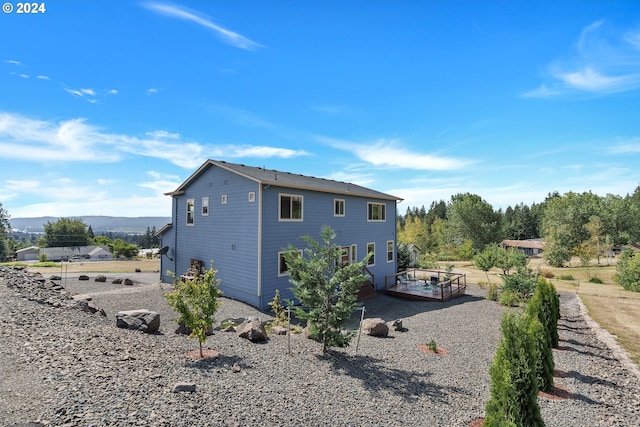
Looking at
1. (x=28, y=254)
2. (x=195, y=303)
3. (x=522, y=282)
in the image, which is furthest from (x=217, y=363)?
(x=28, y=254)

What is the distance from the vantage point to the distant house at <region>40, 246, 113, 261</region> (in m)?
72.3

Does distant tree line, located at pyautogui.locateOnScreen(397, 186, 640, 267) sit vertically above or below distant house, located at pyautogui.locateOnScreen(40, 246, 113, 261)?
above

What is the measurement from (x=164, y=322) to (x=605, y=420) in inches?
491

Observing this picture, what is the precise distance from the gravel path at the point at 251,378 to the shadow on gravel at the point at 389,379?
0.03 meters

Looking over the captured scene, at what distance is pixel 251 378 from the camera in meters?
6.80

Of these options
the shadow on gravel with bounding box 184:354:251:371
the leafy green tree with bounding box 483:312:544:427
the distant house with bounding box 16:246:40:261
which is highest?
the leafy green tree with bounding box 483:312:544:427

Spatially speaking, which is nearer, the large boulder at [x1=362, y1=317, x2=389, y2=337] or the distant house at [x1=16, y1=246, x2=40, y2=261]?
the large boulder at [x1=362, y1=317, x2=389, y2=337]

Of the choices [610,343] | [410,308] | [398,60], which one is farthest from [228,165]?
[610,343]

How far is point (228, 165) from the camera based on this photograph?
1731 cm

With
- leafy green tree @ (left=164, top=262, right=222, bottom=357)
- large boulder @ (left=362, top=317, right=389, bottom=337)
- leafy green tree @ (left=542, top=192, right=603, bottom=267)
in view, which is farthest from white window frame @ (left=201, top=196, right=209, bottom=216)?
leafy green tree @ (left=542, top=192, right=603, bottom=267)

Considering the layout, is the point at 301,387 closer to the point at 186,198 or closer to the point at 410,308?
the point at 410,308

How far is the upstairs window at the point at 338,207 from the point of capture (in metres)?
18.8

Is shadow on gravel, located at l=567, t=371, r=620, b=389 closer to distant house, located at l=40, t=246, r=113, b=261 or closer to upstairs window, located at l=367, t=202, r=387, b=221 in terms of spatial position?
upstairs window, located at l=367, t=202, r=387, b=221

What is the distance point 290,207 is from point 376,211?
320 inches
